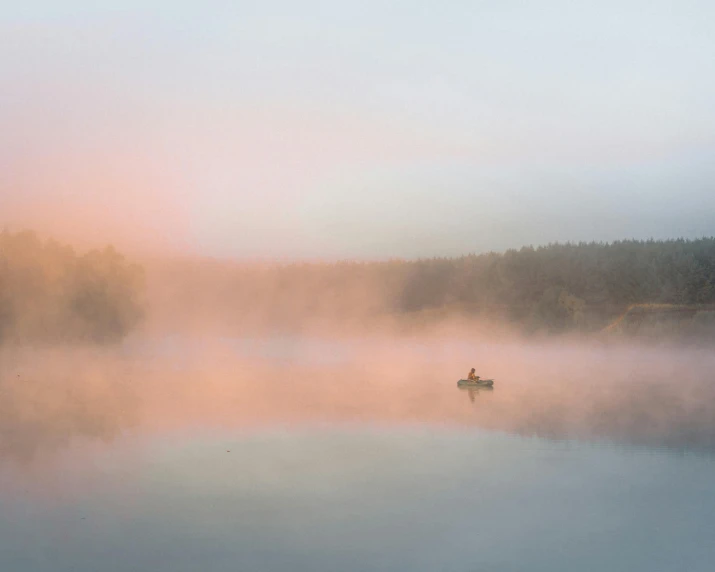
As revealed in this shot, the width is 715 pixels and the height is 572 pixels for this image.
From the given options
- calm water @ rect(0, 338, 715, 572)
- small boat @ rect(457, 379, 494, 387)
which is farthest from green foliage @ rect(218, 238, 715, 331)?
small boat @ rect(457, 379, 494, 387)

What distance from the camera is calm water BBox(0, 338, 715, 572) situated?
8133mm

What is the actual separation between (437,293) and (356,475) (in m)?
47.7

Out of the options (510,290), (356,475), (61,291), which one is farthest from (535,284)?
(356,475)

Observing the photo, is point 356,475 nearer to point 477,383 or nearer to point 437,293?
point 477,383

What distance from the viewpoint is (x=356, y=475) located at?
36.7ft

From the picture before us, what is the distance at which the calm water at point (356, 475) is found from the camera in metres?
8.13

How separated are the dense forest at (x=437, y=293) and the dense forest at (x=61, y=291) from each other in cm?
5

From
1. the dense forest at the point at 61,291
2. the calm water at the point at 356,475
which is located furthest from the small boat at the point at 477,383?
the dense forest at the point at 61,291

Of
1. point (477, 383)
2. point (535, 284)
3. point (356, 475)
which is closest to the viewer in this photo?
point (356, 475)

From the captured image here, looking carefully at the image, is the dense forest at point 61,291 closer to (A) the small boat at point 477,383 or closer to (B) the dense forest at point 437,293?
(B) the dense forest at point 437,293

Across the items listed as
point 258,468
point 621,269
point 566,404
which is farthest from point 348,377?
point 621,269

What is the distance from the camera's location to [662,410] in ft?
57.7

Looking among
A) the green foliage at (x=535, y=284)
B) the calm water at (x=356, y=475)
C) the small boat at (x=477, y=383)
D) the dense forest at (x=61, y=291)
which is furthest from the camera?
the green foliage at (x=535, y=284)

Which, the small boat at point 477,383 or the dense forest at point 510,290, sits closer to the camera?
the small boat at point 477,383
